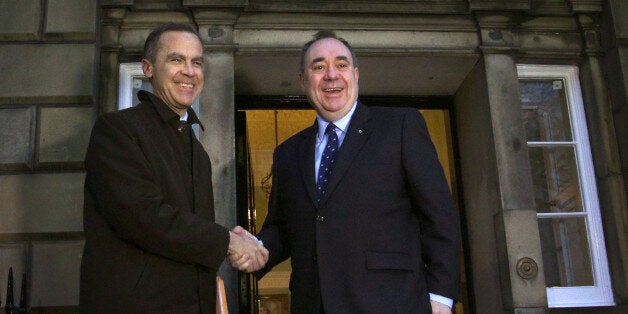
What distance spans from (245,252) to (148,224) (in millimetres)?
575

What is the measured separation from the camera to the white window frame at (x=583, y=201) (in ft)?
17.6

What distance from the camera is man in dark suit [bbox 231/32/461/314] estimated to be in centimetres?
289

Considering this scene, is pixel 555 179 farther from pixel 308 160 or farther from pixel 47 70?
pixel 47 70

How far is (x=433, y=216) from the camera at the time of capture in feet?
9.72

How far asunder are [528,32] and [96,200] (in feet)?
14.7

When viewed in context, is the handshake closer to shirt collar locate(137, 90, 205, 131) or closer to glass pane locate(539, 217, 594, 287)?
shirt collar locate(137, 90, 205, 131)

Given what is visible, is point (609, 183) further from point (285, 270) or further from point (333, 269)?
point (285, 270)

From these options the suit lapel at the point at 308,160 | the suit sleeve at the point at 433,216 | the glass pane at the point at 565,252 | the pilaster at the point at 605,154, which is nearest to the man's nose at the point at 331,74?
Result: the suit lapel at the point at 308,160

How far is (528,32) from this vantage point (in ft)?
18.9

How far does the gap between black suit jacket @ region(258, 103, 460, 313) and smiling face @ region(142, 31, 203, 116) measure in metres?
0.76

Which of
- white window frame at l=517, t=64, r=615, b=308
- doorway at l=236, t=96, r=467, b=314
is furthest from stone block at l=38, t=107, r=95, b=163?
white window frame at l=517, t=64, r=615, b=308

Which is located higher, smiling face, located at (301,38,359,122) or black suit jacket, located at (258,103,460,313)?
smiling face, located at (301,38,359,122)

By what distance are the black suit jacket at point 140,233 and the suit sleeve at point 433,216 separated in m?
0.97

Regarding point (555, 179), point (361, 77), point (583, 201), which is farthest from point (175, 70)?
point (583, 201)
